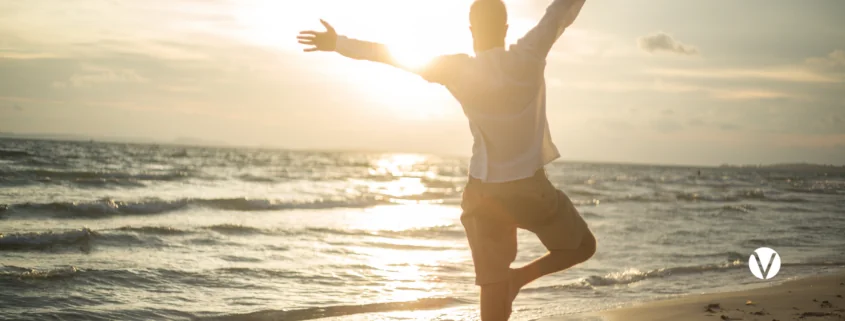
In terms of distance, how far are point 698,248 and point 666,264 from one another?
2471mm

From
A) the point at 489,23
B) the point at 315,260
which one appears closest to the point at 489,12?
the point at 489,23

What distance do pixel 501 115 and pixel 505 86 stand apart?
0.47 ft

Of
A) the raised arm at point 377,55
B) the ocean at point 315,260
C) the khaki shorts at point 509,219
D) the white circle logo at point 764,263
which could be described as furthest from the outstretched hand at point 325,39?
the white circle logo at point 764,263

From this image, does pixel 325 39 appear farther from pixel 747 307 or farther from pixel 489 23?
pixel 747 307

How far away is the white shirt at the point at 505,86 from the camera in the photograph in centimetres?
338

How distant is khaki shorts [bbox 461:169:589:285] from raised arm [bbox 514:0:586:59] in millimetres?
618

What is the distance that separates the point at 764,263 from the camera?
12.2 metres

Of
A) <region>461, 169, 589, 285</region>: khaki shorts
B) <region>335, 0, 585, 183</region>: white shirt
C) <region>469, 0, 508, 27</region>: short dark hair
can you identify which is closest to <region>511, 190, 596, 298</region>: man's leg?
<region>461, 169, 589, 285</region>: khaki shorts

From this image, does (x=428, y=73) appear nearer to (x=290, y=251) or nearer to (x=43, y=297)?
(x=43, y=297)

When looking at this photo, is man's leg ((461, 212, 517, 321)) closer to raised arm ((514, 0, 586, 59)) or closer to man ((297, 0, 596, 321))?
man ((297, 0, 596, 321))

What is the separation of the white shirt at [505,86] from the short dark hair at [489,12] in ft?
0.55

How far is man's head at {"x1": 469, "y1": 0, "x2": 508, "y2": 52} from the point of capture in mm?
3512

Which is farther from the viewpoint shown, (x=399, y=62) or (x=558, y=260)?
(x=558, y=260)

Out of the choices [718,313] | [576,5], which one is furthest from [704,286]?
[576,5]
